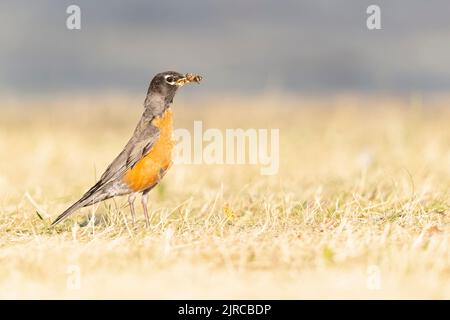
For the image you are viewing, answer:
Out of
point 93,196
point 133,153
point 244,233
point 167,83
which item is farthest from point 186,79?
point 244,233

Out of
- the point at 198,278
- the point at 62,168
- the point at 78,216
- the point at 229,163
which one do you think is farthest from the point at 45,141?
the point at 198,278

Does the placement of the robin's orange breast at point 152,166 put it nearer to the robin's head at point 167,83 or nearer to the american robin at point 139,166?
the american robin at point 139,166

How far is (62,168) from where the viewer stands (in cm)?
1419

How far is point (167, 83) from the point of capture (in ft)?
29.1

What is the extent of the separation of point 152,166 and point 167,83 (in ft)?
3.51

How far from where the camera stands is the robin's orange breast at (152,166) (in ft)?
27.2

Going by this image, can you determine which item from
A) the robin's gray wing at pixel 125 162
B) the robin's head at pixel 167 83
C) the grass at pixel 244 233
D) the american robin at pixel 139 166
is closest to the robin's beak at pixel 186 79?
the robin's head at pixel 167 83

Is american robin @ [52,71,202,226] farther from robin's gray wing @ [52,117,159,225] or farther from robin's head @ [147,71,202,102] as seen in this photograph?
robin's head @ [147,71,202,102]

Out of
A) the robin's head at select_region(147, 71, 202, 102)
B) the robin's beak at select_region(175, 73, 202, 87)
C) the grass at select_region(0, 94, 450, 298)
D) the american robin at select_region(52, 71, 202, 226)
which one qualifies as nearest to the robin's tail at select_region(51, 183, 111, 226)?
the american robin at select_region(52, 71, 202, 226)

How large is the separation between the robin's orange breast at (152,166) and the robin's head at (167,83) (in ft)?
1.99

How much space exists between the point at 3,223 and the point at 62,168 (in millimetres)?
5908

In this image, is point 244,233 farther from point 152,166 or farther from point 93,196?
point 93,196

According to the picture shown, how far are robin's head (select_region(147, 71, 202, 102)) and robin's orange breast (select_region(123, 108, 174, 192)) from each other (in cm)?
61
